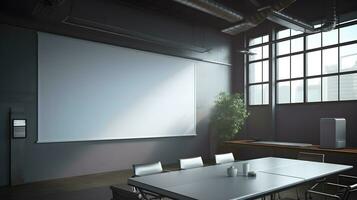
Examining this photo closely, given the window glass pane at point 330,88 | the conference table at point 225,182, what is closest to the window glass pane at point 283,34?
the window glass pane at point 330,88

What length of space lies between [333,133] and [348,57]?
83.1 inches

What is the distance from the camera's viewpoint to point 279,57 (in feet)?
27.8

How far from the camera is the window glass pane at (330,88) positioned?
23.7ft

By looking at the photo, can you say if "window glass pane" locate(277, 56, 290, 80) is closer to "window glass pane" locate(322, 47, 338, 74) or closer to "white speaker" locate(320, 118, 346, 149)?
"window glass pane" locate(322, 47, 338, 74)

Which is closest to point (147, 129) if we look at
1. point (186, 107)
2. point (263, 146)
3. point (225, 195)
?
point (186, 107)

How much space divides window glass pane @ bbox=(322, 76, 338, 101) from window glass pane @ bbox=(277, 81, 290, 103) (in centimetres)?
101

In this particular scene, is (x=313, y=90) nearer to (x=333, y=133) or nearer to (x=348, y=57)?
(x=348, y=57)

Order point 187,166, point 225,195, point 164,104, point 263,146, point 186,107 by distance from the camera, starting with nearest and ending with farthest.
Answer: point 225,195
point 187,166
point 263,146
point 164,104
point 186,107

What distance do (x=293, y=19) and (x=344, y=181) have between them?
11.9ft

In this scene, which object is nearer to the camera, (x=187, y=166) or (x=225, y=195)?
(x=225, y=195)

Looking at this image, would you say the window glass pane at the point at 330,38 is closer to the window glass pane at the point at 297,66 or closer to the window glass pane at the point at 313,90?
the window glass pane at the point at 297,66

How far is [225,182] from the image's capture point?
A: 8.89 ft

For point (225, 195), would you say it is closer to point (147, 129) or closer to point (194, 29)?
point (147, 129)

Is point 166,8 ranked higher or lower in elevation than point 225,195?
higher
